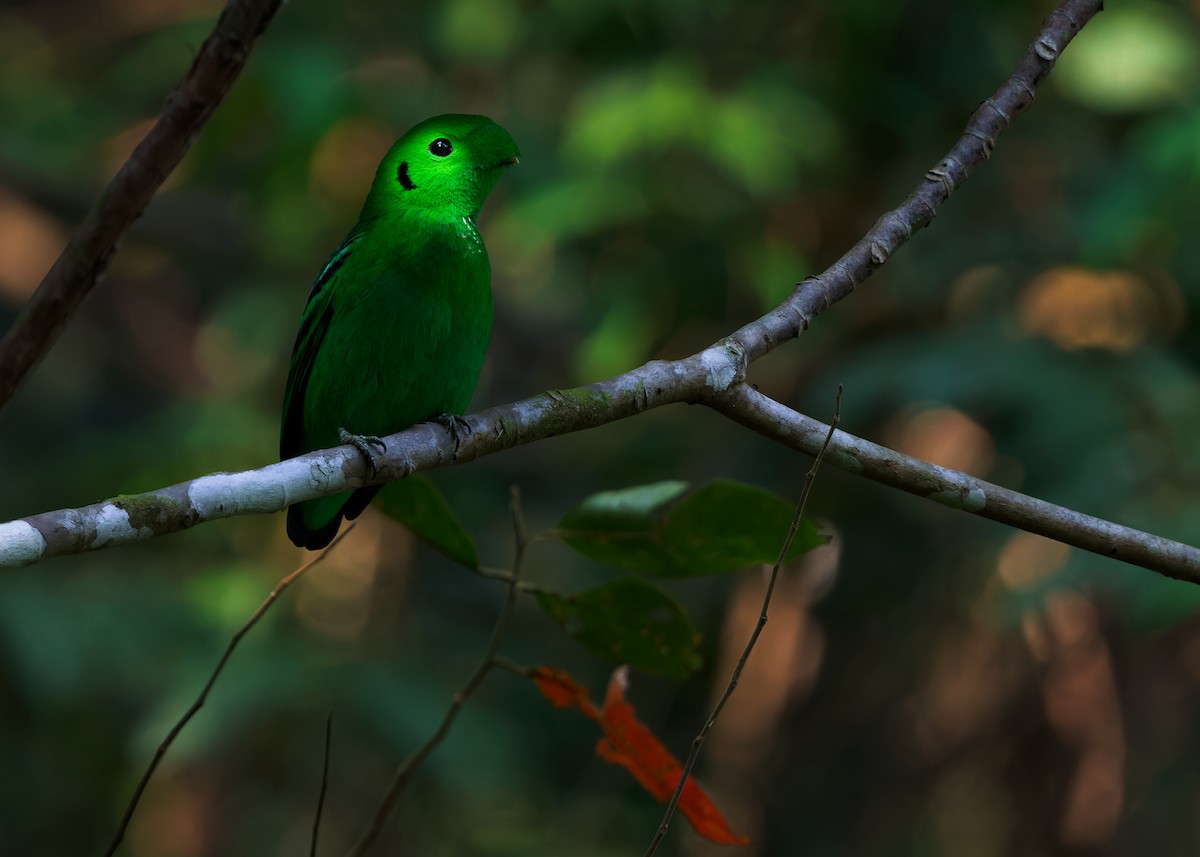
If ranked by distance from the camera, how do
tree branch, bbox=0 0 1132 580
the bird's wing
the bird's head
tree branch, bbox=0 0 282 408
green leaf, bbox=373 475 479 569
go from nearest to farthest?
tree branch, bbox=0 0 282 408 < tree branch, bbox=0 0 1132 580 < green leaf, bbox=373 475 479 569 < the bird's head < the bird's wing

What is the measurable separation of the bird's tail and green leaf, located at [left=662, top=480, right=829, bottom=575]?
1412mm

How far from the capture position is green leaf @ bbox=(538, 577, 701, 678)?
98.3 inches

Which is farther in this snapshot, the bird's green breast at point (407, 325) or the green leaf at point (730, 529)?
the bird's green breast at point (407, 325)

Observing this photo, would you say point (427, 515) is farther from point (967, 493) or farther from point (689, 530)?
point (967, 493)

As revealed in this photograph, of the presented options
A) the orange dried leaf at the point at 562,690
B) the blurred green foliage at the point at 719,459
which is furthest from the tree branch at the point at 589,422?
the blurred green foliage at the point at 719,459

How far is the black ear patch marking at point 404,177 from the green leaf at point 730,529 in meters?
1.49

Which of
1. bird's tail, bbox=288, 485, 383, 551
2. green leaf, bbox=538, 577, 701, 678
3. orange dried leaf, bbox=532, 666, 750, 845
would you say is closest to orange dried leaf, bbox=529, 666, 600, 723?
orange dried leaf, bbox=532, 666, 750, 845

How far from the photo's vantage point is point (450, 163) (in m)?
3.53

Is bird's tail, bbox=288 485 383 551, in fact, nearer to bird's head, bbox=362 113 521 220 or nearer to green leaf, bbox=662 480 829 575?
bird's head, bbox=362 113 521 220

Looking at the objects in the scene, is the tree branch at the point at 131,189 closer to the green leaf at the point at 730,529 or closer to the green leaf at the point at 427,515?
the green leaf at the point at 427,515

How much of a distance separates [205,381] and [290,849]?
9.30ft

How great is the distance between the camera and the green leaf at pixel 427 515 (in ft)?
8.54

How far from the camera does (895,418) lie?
5.72m

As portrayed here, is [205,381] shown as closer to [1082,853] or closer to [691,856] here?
[691,856]
